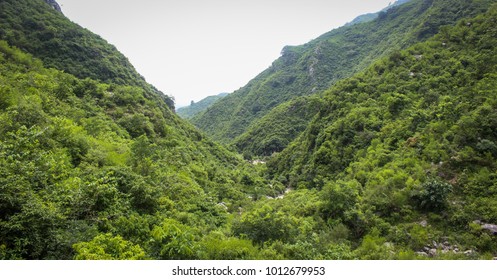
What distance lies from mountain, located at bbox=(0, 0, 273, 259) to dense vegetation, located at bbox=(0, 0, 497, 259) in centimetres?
7

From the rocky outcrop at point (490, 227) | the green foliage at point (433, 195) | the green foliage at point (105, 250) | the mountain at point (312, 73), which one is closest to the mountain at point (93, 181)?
the green foliage at point (105, 250)

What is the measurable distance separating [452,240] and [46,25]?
63.3 meters

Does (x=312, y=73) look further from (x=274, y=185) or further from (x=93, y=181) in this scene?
(x=93, y=181)

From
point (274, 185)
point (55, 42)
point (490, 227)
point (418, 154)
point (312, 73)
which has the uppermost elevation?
point (55, 42)

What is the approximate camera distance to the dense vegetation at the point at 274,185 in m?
10.8

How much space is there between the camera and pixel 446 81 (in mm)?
30906

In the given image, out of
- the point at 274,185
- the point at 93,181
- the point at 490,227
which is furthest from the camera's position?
the point at 274,185

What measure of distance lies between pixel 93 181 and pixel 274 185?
2775cm

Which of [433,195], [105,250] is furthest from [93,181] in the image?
[433,195]

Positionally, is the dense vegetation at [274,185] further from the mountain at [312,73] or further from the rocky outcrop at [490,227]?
the mountain at [312,73]

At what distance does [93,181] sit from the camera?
13008mm

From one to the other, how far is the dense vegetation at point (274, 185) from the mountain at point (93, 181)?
2.9 inches

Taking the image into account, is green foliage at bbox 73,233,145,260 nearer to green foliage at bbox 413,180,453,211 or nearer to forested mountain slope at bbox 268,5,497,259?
forested mountain slope at bbox 268,5,497,259
